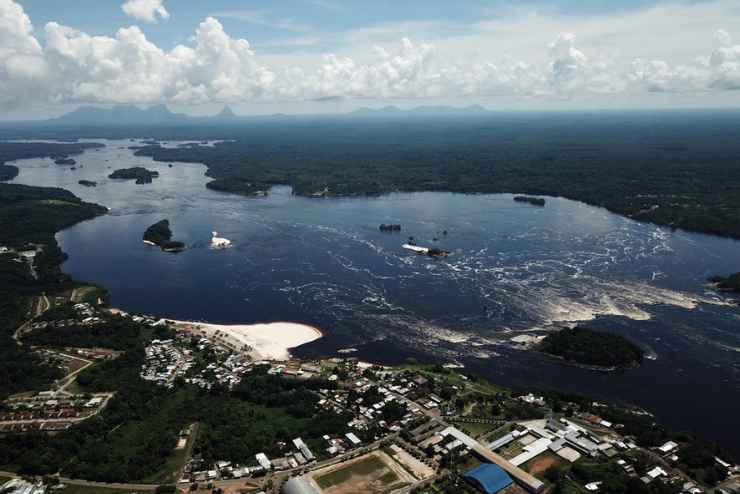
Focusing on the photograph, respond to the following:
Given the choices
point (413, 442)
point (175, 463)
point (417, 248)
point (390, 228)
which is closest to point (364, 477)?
point (413, 442)

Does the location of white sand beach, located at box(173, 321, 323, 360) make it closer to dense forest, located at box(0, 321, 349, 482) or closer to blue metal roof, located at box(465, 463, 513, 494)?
dense forest, located at box(0, 321, 349, 482)

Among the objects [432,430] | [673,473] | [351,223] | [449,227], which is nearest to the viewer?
[673,473]

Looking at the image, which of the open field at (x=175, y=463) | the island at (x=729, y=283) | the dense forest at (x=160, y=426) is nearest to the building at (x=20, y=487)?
the dense forest at (x=160, y=426)

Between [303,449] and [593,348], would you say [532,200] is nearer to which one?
[593,348]

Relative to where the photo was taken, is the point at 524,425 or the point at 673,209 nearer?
the point at 524,425

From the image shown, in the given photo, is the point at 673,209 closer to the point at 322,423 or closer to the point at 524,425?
the point at 524,425

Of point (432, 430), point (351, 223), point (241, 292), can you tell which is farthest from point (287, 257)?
point (432, 430)

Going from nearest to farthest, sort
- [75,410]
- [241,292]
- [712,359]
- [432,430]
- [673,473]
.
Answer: [673,473]
[432,430]
[75,410]
[712,359]
[241,292]

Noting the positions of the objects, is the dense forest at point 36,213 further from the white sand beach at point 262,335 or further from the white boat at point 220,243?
the white sand beach at point 262,335
